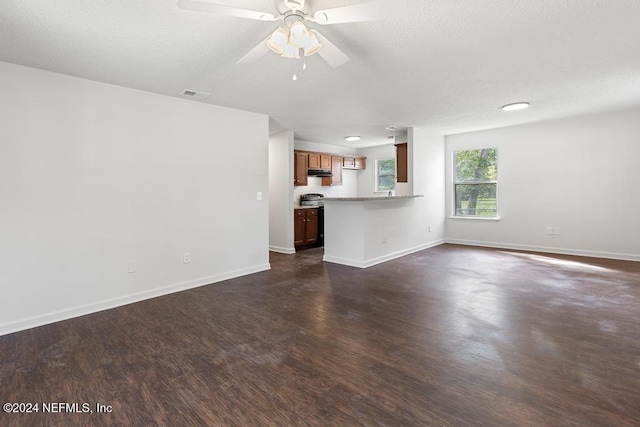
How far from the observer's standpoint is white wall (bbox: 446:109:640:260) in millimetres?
4953

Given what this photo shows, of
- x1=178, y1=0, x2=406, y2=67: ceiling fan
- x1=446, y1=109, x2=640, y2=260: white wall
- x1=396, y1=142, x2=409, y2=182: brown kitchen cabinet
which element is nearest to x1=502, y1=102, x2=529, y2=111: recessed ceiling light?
x1=446, y1=109, x2=640, y2=260: white wall

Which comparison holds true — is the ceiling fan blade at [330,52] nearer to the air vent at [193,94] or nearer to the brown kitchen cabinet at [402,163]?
the air vent at [193,94]

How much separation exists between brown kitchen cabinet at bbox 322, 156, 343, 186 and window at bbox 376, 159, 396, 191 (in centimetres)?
114

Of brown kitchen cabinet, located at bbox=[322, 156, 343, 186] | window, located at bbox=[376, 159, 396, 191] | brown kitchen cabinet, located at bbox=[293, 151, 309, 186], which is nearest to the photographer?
brown kitchen cabinet, located at bbox=[293, 151, 309, 186]

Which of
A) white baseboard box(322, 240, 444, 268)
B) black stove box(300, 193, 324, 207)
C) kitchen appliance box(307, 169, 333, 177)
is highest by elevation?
kitchen appliance box(307, 169, 333, 177)

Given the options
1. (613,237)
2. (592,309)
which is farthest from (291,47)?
(613,237)

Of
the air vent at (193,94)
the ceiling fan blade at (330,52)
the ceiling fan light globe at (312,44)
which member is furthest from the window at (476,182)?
the ceiling fan light globe at (312,44)

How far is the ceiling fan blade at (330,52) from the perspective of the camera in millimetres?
2104

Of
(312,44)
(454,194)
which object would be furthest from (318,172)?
(312,44)

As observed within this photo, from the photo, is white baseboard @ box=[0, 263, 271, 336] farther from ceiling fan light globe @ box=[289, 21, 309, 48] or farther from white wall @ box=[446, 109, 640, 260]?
white wall @ box=[446, 109, 640, 260]

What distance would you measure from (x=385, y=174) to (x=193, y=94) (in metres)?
5.47

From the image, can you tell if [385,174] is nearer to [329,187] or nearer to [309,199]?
[329,187]

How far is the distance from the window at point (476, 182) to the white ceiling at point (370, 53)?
6.67 feet

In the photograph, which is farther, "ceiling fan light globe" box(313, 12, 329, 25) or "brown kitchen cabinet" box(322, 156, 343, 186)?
"brown kitchen cabinet" box(322, 156, 343, 186)
